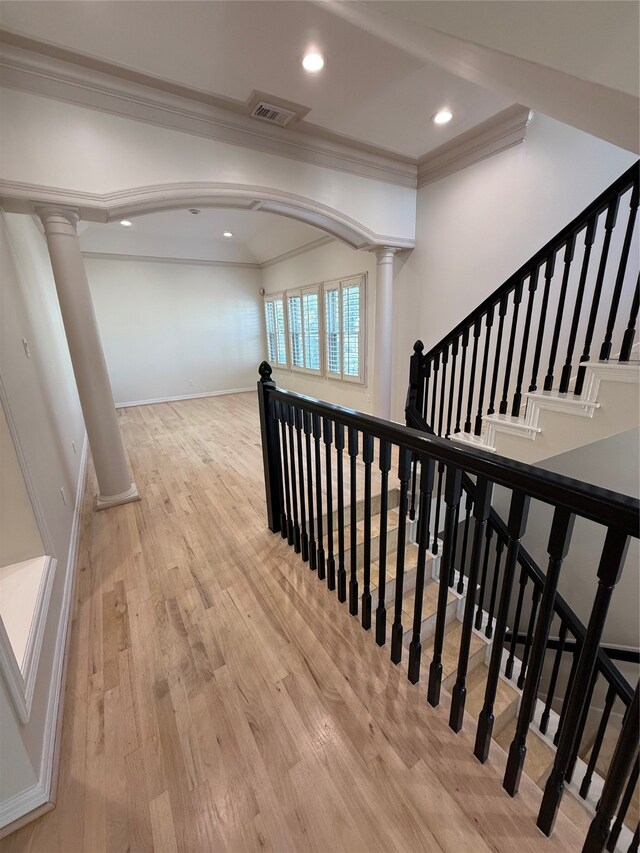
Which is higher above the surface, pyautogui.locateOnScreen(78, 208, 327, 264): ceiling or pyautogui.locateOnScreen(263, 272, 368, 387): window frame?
pyautogui.locateOnScreen(78, 208, 327, 264): ceiling

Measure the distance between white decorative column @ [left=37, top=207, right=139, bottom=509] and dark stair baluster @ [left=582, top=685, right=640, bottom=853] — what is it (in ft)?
10.3

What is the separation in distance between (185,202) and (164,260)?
4.40 m

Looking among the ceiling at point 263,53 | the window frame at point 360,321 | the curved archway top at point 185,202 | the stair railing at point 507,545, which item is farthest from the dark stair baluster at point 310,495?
the window frame at point 360,321

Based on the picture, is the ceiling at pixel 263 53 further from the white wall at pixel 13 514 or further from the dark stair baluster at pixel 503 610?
the dark stair baluster at pixel 503 610

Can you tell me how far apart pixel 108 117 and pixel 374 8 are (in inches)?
92.3

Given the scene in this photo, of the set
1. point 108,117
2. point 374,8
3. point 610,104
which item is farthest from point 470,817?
point 108,117

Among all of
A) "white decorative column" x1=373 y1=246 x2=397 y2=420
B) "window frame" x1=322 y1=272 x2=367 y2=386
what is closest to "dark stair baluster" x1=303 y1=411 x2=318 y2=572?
"white decorative column" x1=373 y1=246 x2=397 y2=420

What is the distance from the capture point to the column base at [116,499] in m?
2.78

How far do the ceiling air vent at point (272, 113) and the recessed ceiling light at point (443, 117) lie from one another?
1.18m

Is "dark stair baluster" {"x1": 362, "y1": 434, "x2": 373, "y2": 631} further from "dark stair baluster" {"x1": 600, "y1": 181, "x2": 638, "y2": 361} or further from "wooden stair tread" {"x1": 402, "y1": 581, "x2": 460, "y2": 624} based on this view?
"dark stair baluster" {"x1": 600, "y1": 181, "x2": 638, "y2": 361}

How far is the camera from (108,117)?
7.41 ft

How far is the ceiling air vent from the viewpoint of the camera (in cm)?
246

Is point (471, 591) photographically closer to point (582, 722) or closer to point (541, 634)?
point (541, 634)

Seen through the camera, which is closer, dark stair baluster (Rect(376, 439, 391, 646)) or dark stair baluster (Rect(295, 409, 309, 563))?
dark stair baluster (Rect(376, 439, 391, 646))
